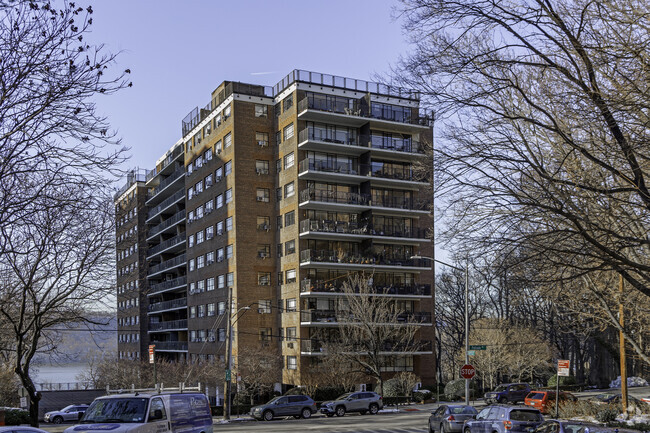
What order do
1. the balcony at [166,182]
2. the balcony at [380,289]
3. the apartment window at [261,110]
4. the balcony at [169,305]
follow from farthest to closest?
1. the balcony at [166,182]
2. the balcony at [169,305]
3. the apartment window at [261,110]
4. the balcony at [380,289]

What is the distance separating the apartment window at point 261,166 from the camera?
6175 centimetres

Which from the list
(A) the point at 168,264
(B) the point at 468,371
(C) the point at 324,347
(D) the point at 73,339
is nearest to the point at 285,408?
(C) the point at 324,347

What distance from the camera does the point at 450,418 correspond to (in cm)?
2675

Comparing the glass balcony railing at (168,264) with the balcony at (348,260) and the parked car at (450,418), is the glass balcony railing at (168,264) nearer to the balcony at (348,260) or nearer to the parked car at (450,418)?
the balcony at (348,260)

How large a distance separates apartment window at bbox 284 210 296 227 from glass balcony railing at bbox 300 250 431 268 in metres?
3.07

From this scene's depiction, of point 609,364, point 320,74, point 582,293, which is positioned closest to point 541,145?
point 582,293

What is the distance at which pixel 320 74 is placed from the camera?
60.3 metres

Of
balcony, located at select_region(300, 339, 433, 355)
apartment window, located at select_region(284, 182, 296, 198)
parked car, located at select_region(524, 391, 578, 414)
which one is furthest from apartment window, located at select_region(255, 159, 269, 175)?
parked car, located at select_region(524, 391, 578, 414)

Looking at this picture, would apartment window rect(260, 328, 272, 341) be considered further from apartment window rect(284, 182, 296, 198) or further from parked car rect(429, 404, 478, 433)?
parked car rect(429, 404, 478, 433)

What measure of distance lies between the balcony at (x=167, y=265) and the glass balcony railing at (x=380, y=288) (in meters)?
23.4

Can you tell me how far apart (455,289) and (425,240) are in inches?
979

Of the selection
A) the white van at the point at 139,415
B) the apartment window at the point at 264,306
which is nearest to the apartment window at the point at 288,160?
the apartment window at the point at 264,306

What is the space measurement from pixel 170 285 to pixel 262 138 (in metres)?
25.0

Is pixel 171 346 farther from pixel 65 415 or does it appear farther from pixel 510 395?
pixel 510 395
